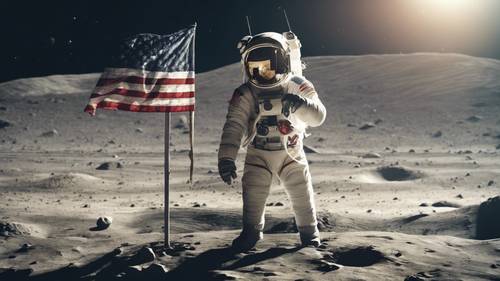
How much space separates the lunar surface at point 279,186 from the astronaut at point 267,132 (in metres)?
0.19

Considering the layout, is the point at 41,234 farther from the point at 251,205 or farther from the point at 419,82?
the point at 419,82

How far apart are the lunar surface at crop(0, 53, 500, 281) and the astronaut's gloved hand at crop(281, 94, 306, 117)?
78cm

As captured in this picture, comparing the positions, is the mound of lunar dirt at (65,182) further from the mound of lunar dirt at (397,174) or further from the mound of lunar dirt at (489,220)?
the mound of lunar dirt at (489,220)

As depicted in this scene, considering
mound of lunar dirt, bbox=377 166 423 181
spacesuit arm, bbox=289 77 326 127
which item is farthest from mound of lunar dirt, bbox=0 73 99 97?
spacesuit arm, bbox=289 77 326 127

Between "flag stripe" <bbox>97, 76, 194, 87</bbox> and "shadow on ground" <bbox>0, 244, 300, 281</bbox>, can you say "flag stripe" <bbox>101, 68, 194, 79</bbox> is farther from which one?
"shadow on ground" <bbox>0, 244, 300, 281</bbox>

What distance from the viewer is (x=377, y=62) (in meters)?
16.0

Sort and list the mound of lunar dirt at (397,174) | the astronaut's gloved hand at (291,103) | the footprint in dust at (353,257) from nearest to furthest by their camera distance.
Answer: the footprint in dust at (353,257)
the astronaut's gloved hand at (291,103)
the mound of lunar dirt at (397,174)

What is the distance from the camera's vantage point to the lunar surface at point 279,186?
3.51 meters

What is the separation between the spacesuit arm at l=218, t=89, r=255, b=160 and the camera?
3.71 meters

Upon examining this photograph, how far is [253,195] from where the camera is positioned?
376 cm

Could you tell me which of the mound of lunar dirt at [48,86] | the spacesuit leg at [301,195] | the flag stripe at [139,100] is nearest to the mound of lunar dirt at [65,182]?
the flag stripe at [139,100]

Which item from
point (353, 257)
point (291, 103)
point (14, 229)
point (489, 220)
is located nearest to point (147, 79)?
point (291, 103)

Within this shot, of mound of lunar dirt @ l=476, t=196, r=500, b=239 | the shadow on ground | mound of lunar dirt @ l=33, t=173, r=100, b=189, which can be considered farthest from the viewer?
mound of lunar dirt @ l=33, t=173, r=100, b=189

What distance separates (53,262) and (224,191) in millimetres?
3351
